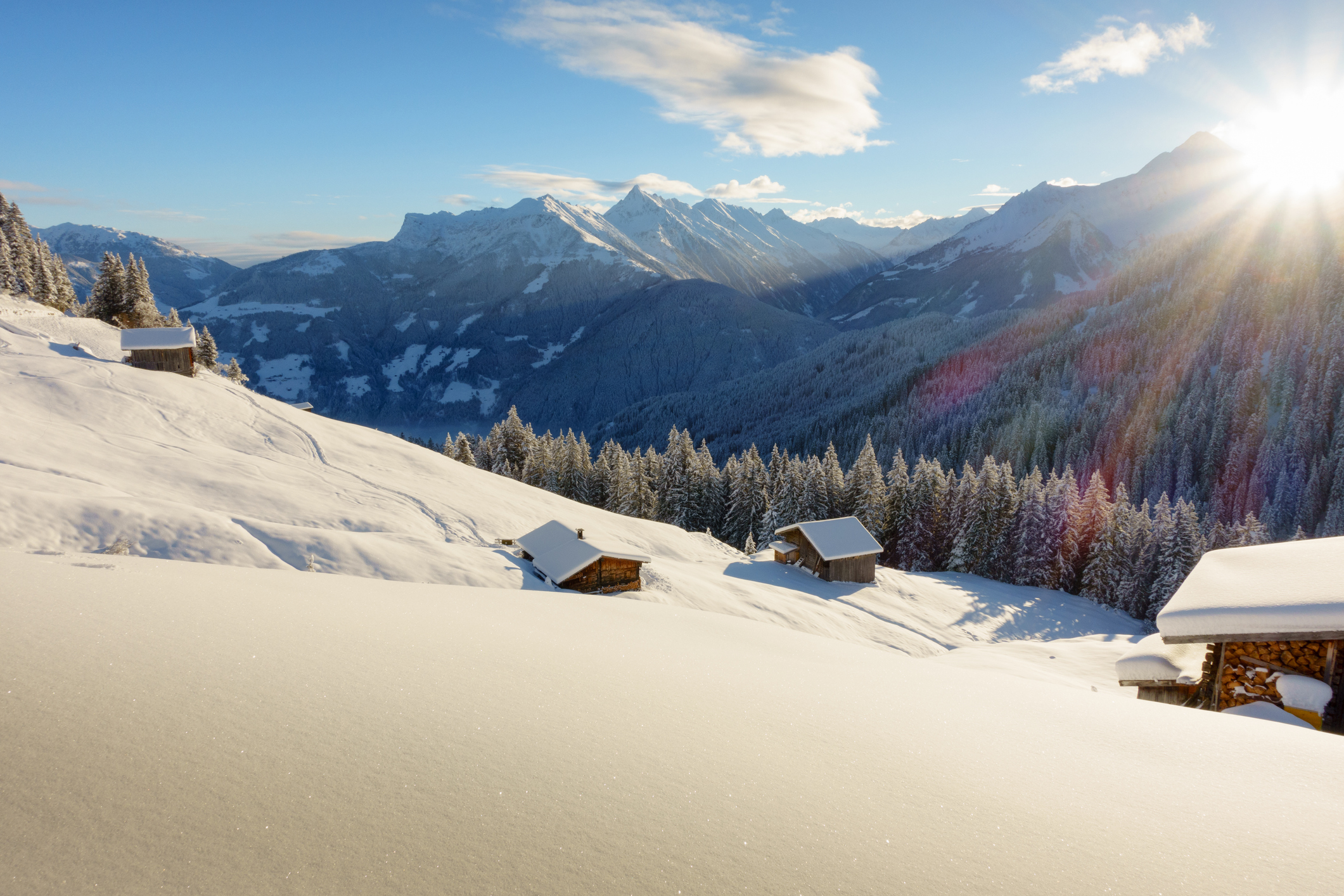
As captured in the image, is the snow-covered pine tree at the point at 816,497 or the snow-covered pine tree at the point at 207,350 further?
the snow-covered pine tree at the point at 816,497

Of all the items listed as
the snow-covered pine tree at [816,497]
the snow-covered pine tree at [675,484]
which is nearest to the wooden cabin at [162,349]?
the snow-covered pine tree at [675,484]

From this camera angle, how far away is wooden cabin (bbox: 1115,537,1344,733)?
35.9ft

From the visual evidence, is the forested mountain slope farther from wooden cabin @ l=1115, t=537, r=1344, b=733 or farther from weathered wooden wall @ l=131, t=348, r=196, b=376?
weathered wooden wall @ l=131, t=348, r=196, b=376

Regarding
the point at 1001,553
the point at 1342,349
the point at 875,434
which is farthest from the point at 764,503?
the point at 1342,349

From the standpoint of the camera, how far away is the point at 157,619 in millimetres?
6039

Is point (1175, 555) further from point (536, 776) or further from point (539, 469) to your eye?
point (536, 776)

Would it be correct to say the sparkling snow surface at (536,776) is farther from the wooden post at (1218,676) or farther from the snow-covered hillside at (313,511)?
the snow-covered hillside at (313,511)

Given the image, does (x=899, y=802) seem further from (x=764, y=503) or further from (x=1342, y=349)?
(x=1342, y=349)

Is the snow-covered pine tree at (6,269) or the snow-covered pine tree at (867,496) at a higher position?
the snow-covered pine tree at (6,269)

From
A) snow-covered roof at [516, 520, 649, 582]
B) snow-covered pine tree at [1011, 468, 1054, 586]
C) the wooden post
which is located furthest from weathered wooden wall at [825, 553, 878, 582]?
the wooden post

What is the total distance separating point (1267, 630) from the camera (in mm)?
11117

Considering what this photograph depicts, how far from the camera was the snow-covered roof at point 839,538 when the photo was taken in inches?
1513

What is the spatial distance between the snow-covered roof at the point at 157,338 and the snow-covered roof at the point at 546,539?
29.6 meters

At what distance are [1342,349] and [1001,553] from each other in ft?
457
